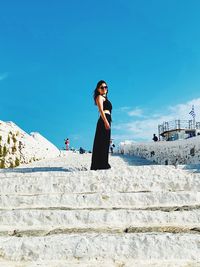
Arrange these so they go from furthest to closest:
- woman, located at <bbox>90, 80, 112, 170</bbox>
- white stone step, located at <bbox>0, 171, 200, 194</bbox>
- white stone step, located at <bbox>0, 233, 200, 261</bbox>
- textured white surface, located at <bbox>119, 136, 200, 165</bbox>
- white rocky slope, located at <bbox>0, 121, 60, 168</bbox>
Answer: textured white surface, located at <bbox>119, 136, 200, 165</bbox> < white rocky slope, located at <bbox>0, 121, 60, 168</bbox> < woman, located at <bbox>90, 80, 112, 170</bbox> < white stone step, located at <bbox>0, 171, 200, 194</bbox> < white stone step, located at <bbox>0, 233, 200, 261</bbox>

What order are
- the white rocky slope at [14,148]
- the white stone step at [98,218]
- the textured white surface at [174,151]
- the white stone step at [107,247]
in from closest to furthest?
the white stone step at [107,247]
the white stone step at [98,218]
the white rocky slope at [14,148]
the textured white surface at [174,151]

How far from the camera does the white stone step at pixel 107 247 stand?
3219mm

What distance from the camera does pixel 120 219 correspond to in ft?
13.0

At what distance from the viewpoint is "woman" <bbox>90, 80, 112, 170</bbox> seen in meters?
7.31

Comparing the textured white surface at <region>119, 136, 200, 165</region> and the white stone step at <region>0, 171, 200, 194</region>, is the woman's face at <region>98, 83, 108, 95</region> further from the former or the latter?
the textured white surface at <region>119, 136, 200, 165</region>

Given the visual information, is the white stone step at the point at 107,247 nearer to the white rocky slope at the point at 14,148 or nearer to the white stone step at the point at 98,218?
the white stone step at the point at 98,218

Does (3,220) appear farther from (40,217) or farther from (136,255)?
(136,255)

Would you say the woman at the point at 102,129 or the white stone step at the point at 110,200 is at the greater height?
the woman at the point at 102,129

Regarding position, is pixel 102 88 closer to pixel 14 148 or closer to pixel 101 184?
pixel 101 184

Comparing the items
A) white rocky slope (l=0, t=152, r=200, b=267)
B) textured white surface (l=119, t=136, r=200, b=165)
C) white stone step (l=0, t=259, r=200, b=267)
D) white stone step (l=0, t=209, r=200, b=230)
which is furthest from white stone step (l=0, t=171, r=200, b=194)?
textured white surface (l=119, t=136, r=200, b=165)

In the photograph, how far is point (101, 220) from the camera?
13.0 feet

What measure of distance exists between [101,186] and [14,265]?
6.42ft

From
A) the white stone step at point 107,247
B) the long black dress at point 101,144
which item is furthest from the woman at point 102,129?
the white stone step at point 107,247

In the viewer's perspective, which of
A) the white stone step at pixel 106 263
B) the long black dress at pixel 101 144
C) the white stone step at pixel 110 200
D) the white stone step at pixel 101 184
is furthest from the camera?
the long black dress at pixel 101 144
